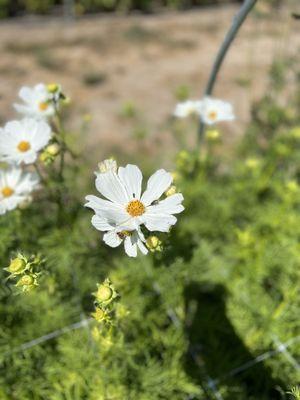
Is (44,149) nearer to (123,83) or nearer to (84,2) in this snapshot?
(123,83)

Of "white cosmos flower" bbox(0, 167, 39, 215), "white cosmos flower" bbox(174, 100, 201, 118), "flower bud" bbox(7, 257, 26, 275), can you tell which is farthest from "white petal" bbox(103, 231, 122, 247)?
"white cosmos flower" bbox(174, 100, 201, 118)

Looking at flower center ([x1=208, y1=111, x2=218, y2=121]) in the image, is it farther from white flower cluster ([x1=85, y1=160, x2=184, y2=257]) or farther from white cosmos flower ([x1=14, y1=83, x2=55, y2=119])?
white flower cluster ([x1=85, y1=160, x2=184, y2=257])

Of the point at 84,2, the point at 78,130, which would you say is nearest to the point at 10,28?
the point at 84,2

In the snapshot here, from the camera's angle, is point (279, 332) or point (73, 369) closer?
point (73, 369)

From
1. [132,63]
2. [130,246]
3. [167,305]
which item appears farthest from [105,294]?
[132,63]

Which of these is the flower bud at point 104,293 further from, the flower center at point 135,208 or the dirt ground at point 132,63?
the dirt ground at point 132,63

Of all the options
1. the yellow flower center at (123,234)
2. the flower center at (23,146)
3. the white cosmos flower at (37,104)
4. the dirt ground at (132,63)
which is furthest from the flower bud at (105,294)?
the dirt ground at (132,63)
